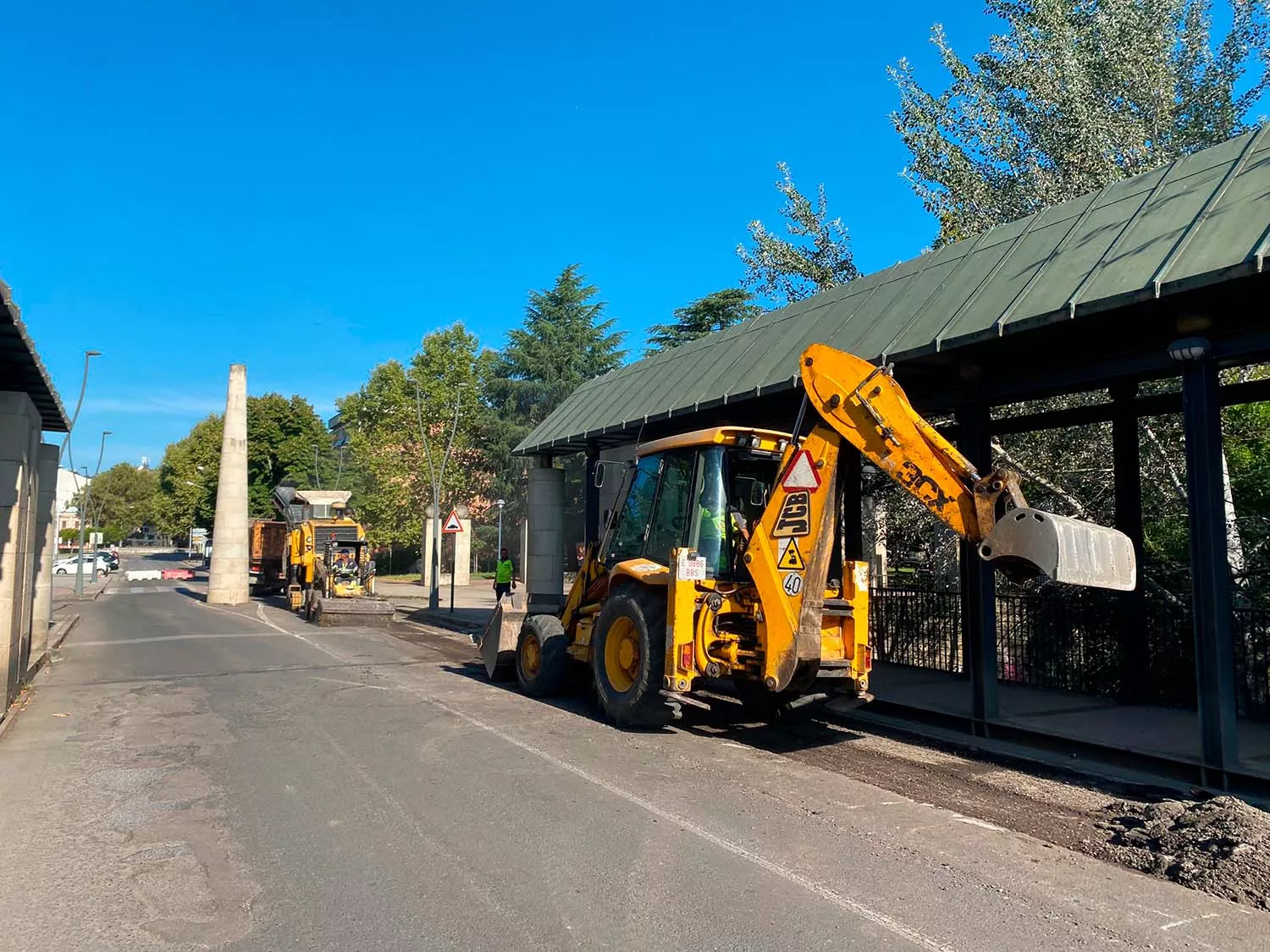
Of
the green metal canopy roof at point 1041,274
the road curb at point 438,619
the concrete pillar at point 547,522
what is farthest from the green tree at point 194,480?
the green metal canopy roof at point 1041,274

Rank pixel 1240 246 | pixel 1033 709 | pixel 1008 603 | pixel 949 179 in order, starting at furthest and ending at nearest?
pixel 949 179 < pixel 1008 603 < pixel 1033 709 < pixel 1240 246

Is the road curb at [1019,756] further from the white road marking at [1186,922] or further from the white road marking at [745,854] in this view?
the white road marking at [745,854]

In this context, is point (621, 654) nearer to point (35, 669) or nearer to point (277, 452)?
point (35, 669)

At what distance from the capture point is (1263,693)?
350 inches

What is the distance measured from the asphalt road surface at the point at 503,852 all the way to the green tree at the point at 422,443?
35974 mm

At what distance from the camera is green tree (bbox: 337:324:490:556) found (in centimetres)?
4494

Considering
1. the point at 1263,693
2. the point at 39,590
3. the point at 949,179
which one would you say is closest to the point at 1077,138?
the point at 949,179

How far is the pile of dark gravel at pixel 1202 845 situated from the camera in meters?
4.83

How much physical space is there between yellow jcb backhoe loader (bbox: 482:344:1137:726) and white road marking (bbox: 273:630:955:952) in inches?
47.2

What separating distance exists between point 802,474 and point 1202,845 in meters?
3.86

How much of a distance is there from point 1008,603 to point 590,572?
5.50 meters

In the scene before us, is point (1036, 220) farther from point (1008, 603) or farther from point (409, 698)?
point (409, 698)

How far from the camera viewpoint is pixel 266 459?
69938mm

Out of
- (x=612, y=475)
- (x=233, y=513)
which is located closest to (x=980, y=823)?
(x=612, y=475)
